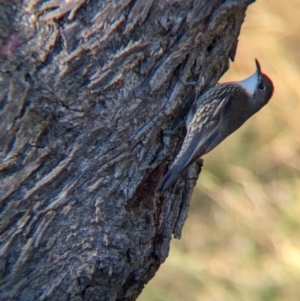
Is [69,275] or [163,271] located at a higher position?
[163,271]

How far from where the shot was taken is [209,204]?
6.59 metres

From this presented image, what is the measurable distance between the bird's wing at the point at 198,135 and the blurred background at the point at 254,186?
212 cm

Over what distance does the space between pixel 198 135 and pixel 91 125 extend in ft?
3.67

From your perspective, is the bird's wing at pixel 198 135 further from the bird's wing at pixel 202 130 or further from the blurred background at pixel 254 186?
the blurred background at pixel 254 186

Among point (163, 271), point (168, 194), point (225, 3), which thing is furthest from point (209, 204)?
point (225, 3)

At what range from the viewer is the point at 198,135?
12.4 ft

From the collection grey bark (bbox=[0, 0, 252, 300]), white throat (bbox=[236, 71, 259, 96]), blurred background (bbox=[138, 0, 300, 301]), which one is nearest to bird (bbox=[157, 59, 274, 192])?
white throat (bbox=[236, 71, 259, 96])

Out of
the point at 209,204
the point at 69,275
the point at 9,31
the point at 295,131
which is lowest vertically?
the point at 69,275

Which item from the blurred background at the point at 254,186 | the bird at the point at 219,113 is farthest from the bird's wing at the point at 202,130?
the blurred background at the point at 254,186

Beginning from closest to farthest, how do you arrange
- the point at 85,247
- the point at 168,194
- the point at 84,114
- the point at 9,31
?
the point at 9,31, the point at 84,114, the point at 85,247, the point at 168,194

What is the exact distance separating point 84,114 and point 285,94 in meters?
3.94

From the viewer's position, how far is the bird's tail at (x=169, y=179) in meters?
3.00

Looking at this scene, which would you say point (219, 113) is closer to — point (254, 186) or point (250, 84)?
point (250, 84)

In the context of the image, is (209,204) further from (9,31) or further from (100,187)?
(9,31)
